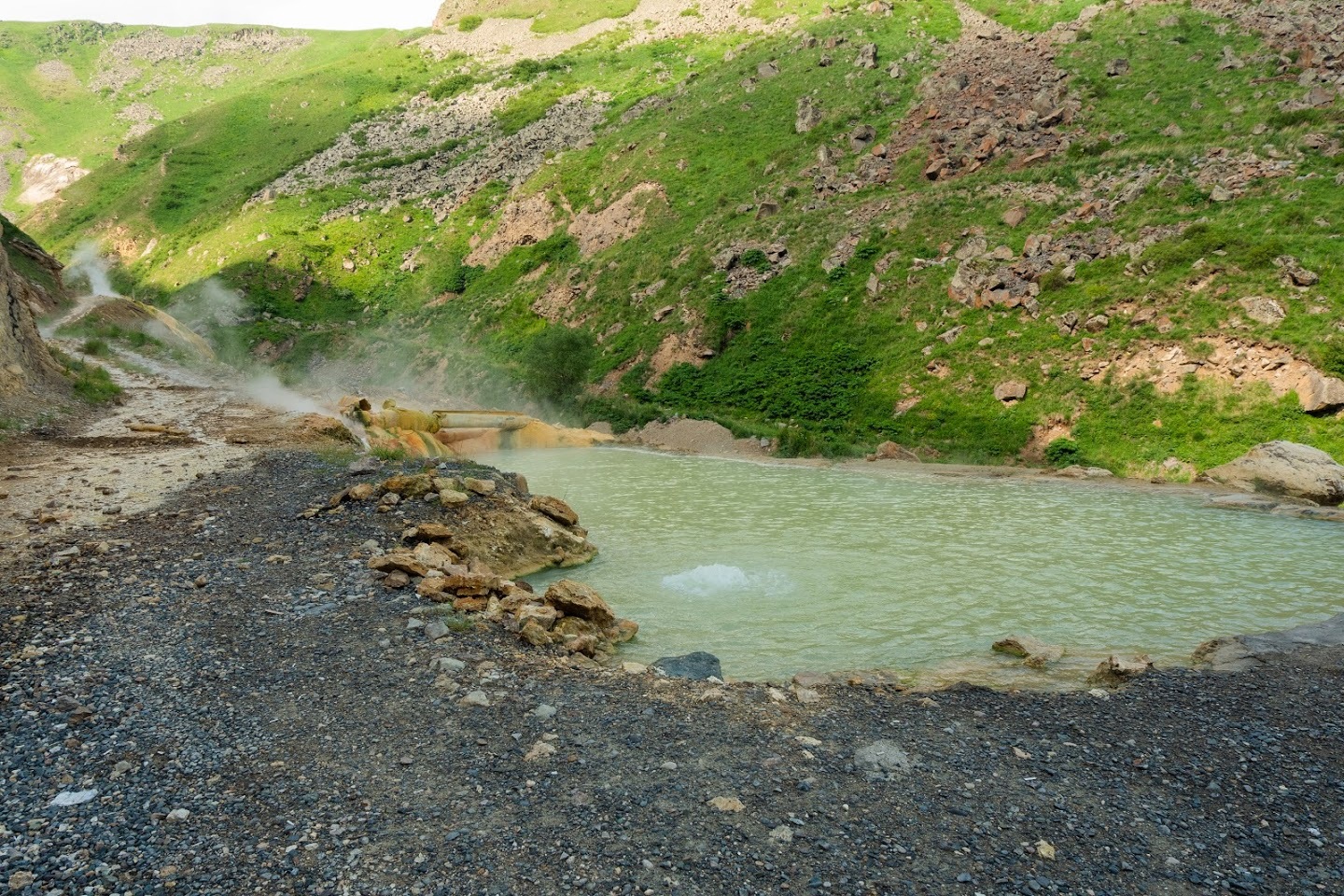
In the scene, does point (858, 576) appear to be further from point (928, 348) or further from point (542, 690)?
point (928, 348)

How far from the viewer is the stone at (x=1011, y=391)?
3344 cm

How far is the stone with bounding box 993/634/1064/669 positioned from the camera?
39.7ft

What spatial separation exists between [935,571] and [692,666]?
9.10m

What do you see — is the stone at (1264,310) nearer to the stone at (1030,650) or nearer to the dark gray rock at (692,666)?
the stone at (1030,650)

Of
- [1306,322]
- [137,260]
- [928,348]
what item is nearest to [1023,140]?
[928,348]

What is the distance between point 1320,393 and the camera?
26938 mm

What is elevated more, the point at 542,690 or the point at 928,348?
the point at 928,348

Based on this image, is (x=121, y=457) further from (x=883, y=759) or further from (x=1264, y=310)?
(x=1264, y=310)

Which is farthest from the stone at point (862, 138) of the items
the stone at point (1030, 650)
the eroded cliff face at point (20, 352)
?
the stone at point (1030, 650)

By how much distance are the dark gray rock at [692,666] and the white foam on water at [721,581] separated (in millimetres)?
4601

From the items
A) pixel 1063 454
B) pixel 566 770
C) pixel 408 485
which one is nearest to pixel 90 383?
pixel 408 485

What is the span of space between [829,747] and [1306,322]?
104 ft

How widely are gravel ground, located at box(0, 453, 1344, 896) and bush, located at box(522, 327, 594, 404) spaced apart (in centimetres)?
3742

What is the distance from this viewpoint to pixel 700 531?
21.9m
